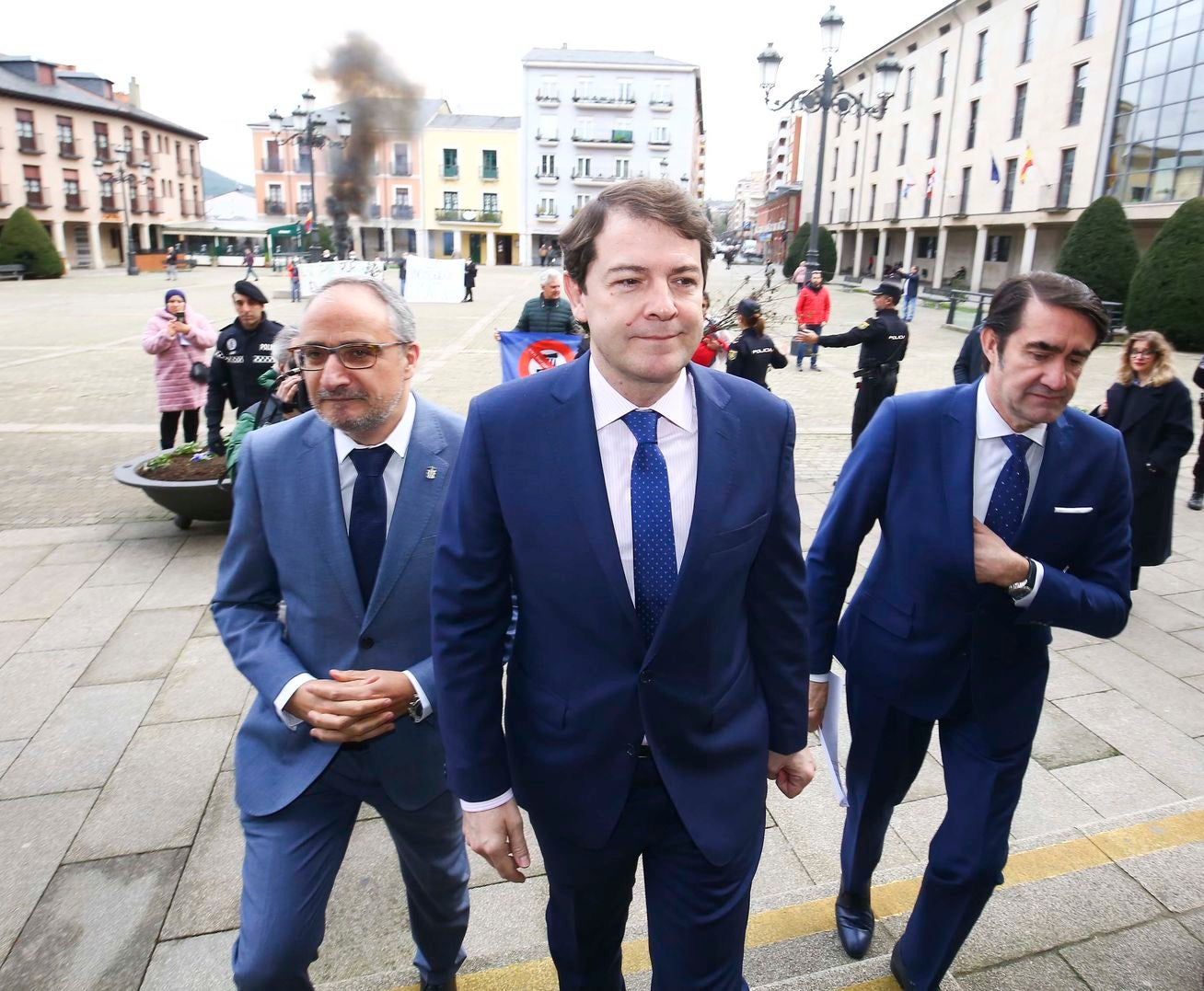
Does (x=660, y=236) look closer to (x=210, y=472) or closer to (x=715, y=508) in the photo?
(x=715, y=508)

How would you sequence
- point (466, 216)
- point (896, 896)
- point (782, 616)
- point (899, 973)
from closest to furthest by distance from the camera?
point (782, 616)
point (899, 973)
point (896, 896)
point (466, 216)

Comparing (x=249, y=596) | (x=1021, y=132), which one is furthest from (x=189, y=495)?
(x=1021, y=132)

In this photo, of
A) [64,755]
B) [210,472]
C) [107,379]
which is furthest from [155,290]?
[64,755]

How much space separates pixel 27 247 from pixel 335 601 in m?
44.1

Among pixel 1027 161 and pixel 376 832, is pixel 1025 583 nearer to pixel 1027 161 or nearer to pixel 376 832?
pixel 376 832

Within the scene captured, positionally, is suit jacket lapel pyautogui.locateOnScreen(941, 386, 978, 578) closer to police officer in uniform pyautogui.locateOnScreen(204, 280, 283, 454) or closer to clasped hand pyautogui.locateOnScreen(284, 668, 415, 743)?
clasped hand pyautogui.locateOnScreen(284, 668, 415, 743)

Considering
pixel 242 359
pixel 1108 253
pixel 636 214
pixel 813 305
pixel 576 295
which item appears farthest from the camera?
pixel 1108 253

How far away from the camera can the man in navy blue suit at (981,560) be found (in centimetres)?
214

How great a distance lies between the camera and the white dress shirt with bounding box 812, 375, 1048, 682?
7.48 ft

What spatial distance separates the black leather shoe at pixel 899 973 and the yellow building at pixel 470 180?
6621 centimetres

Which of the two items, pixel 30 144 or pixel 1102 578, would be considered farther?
pixel 30 144

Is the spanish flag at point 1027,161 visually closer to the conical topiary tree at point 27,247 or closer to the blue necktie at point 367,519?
the blue necktie at point 367,519

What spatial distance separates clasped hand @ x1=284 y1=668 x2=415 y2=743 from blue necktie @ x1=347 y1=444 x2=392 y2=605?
8.4 inches

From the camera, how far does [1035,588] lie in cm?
212
